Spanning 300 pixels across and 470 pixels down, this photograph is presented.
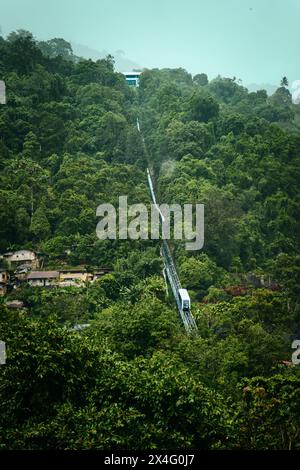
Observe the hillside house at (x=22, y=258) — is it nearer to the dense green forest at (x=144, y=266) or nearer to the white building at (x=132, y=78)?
the dense green forest at (x=144, y=266)

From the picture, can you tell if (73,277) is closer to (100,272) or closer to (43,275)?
(100,272)

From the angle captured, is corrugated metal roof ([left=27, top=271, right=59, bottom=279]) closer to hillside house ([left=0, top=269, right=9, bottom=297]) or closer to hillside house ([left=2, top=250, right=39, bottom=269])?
hillside house ([left=0, top=269, right=9, bottom=297])

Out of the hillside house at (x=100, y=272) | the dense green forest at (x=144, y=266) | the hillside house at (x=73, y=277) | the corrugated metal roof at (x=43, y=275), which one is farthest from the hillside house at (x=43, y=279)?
the hillside house at (x=100, y=272)

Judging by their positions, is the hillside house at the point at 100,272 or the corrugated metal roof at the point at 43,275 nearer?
the corrugated metal roof at the point at 43,275

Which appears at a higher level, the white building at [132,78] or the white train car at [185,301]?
the white building at [132,78]

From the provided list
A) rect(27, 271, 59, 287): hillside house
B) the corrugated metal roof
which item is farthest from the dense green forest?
the corrugated metal roof

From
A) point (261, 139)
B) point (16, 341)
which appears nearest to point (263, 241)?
point (261, 139)

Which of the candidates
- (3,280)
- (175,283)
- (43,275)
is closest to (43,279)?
(43,275)

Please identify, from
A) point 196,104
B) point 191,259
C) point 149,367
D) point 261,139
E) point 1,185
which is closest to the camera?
point 149,367

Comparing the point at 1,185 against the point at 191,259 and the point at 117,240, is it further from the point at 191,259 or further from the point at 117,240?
the point at 191,259
